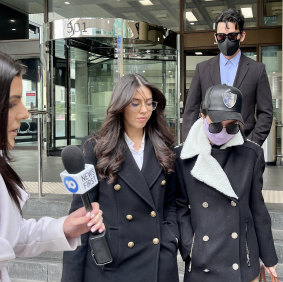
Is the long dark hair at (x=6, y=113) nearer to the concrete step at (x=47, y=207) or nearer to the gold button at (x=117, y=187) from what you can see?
the gold button at (x=117, y=187)

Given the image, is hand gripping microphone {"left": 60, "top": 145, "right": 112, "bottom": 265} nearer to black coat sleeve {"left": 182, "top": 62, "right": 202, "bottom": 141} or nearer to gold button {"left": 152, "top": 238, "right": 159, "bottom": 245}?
gold button {"left": 152, "top": 238, "right": 159, "bottom": 245}

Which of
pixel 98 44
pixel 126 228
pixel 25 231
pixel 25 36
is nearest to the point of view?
pixel 25 231

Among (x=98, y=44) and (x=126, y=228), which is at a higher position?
(x=98, y=44)

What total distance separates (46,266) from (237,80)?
2.45 m

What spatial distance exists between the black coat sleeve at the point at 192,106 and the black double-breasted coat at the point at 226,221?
2.61ft

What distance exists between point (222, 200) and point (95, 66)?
809cm

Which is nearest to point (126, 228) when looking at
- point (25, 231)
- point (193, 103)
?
point (25, 231)

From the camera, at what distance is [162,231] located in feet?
7.13

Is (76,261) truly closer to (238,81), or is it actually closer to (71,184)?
(71,184)

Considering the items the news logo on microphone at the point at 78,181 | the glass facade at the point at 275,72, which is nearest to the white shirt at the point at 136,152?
the news logo on microphone at the point at 78,181

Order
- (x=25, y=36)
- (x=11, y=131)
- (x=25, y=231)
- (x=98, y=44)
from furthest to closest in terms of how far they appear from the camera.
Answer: (x=25, y=36) < (x=98, y=44) < (x=25, y=231) < (x=11, y=131)

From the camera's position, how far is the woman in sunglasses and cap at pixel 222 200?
2062mm

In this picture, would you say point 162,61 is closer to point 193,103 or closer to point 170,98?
point 170,98

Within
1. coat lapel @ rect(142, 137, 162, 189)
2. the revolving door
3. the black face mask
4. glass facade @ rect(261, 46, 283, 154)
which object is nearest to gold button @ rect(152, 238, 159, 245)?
coat lapel @ rect(142, 137, 162, 189)
